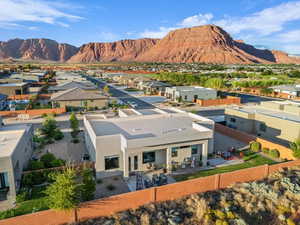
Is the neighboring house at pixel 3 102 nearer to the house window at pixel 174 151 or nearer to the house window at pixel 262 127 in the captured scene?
the house window at pixel 174 151

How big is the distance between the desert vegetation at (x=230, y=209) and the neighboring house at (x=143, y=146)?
458 cm

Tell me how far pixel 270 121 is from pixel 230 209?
1709cm

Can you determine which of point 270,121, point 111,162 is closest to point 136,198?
point 111,162

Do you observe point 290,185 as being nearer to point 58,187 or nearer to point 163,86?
point 58,187

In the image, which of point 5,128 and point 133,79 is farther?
point 133,79

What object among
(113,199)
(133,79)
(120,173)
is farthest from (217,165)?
(133,79)

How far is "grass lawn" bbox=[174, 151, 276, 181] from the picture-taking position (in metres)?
19.0

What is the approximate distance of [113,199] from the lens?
14.0 m

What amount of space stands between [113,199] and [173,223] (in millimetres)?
3964

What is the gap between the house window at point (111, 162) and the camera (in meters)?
18.8

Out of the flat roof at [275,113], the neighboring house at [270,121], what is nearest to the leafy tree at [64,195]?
the neighboring house at [270,121]

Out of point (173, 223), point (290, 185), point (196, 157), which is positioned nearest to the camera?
point (173, 223)

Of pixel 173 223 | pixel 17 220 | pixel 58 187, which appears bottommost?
pixel 173 223

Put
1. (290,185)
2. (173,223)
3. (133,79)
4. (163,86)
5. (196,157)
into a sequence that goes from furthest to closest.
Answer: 1. (133,79)
2. (163,86)
3. (196,157)
4. (290,185)
5. (173,223)
